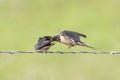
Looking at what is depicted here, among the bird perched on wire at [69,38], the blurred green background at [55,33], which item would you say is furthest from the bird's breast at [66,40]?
the blurred green background at [55,33]

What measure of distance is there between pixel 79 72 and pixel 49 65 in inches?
23.5

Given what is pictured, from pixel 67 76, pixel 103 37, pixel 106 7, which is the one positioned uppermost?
pixel 106 7

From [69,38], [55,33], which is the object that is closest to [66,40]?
[69,38]

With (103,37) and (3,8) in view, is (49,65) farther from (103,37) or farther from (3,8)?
(3,8)

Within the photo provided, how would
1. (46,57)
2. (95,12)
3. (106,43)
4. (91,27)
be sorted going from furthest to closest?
(95,12) < (91,27) < (106,43) < (46,57)

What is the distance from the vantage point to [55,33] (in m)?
11.6

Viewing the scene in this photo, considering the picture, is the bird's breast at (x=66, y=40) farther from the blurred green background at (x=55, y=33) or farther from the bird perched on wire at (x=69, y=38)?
the blurred green background at (x=55, y=33)

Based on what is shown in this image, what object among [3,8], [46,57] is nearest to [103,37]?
[46,57]

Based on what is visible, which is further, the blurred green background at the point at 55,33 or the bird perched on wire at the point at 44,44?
the blurred green background at the point at 55,33

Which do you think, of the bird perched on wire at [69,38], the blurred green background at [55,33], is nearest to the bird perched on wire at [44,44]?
the bird perched on wire at [69,38]

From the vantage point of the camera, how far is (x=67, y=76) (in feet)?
32.1

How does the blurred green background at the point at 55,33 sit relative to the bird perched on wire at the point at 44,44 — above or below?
above

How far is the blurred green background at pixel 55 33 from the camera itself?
32.7ft

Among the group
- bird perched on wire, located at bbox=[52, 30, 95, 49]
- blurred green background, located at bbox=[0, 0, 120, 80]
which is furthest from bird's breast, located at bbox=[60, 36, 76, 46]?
blurred green background, located at bbox=[0, 0, 120, 80]
